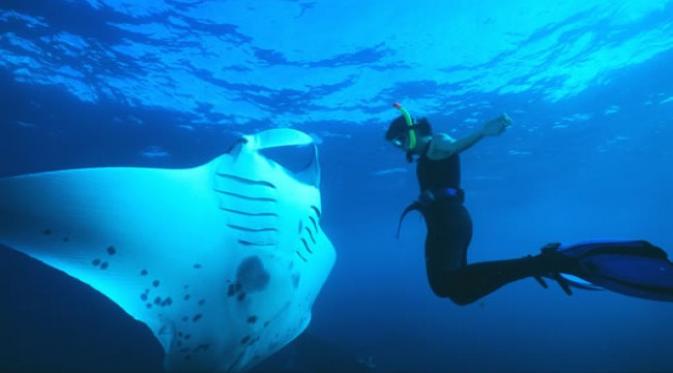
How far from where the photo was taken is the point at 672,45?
496 inches

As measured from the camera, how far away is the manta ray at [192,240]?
8.76ft

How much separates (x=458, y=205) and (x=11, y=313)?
16.5m

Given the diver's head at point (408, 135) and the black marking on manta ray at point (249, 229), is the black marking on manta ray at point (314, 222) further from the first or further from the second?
the diver's head at point (408, 135)

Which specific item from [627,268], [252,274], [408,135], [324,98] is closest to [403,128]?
[408,135]

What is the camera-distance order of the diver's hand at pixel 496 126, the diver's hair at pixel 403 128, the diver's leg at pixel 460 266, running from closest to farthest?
the diver's leg at pixel 460 266 < the diver's hand at pixel 496 126 < the diver's hair at pixel 403 128

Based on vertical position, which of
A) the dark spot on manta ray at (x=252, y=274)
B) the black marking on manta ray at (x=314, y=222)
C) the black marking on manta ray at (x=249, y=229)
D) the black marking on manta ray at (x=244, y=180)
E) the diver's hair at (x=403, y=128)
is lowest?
the dark spot on manta ray at (x=252, y=274)

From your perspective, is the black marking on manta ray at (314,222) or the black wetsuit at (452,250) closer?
the black wetsuit at (452,250)

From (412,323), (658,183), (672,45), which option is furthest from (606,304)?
(672,45)

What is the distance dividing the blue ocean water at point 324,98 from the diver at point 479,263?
631 cm

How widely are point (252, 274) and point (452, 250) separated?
6.15ft

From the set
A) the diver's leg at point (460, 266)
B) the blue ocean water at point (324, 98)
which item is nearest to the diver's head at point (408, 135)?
the diver's leg at point (460, 266)

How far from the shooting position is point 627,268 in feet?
8.68

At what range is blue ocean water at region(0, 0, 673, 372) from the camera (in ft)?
31.9

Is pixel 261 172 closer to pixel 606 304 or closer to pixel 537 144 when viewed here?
pixel 537 144
